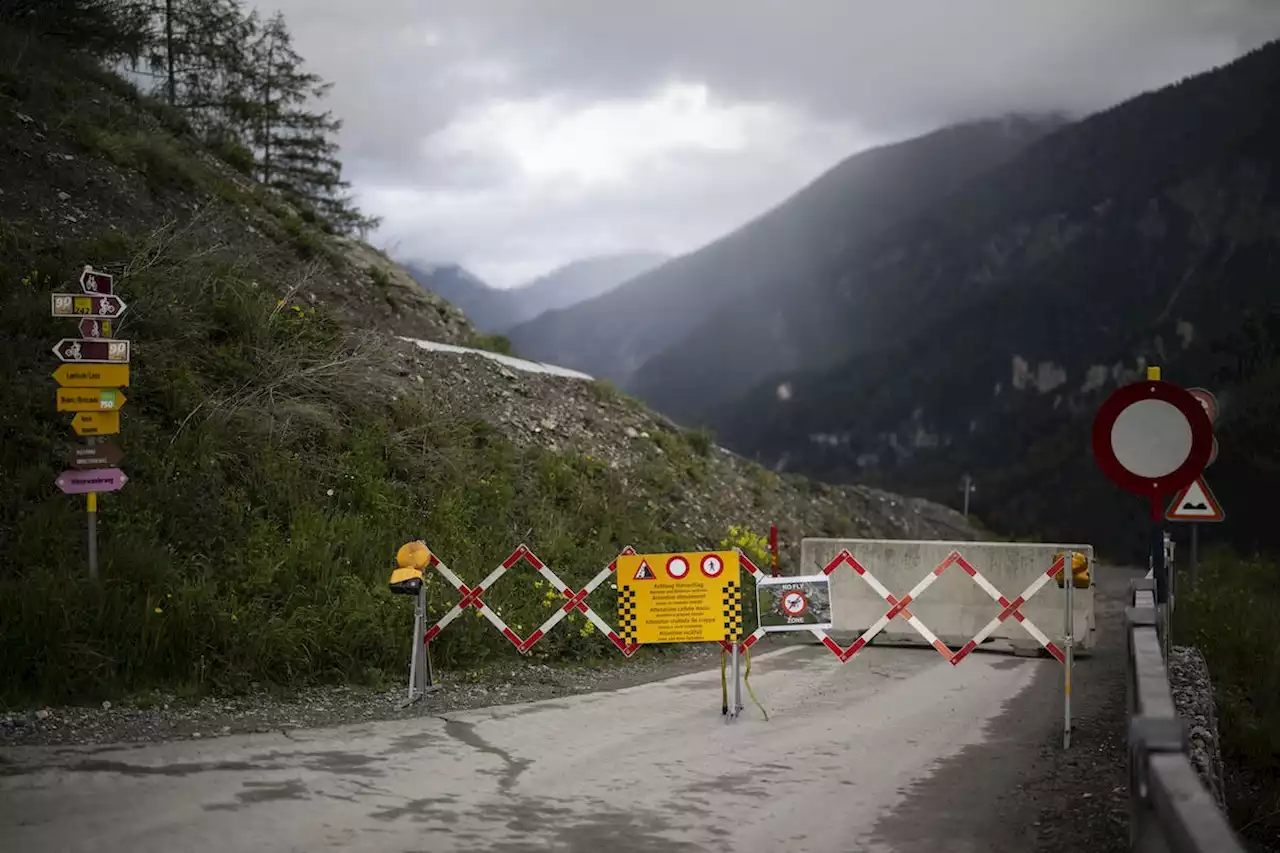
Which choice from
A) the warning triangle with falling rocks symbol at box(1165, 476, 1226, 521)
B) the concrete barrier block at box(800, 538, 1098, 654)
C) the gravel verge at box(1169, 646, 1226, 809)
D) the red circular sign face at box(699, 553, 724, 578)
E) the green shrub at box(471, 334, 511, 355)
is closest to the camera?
the gravel verge at box(1169, 646, 1226, 809)

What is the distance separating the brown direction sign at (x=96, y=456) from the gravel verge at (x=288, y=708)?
102 inches

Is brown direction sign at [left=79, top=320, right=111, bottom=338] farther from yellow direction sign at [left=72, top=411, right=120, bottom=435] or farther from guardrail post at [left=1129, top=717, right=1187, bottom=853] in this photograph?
guardrail post at [left=1129, top=717, right=1187, bottom=853]

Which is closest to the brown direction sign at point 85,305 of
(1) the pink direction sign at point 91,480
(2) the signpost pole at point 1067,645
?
(1) the pink direction sign at point 91,480

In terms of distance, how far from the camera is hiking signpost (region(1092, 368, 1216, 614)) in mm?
6645

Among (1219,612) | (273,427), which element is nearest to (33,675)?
(273,427)

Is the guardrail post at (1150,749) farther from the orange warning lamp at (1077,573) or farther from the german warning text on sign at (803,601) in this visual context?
the german warning text on sign at (803,601)

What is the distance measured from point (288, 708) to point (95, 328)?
14.2 feet

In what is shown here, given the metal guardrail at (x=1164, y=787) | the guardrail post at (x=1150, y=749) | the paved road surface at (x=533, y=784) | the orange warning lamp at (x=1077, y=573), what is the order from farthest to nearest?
the orange warning lamp at (x=1077, y=573)
the paved road surface at (x=533, y=784)
the guardrail post at (x=1150, y=749)
the metal guardrail at (x=1164, y=787)

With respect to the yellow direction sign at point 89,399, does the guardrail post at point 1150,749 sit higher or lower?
lower

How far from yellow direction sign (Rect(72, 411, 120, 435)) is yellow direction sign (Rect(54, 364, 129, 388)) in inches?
10.9

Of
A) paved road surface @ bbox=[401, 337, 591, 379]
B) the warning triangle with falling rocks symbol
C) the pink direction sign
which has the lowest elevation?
the warning triangle with falling rocks symbol

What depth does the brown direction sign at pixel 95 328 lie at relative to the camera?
33.6 feet

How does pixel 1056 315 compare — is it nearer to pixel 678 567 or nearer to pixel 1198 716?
pixel 1198 716

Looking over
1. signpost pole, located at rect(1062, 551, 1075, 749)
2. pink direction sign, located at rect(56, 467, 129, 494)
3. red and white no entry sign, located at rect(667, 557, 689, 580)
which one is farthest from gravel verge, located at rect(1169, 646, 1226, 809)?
pink direction sign, located at rect(56, 467, 129, 494)
